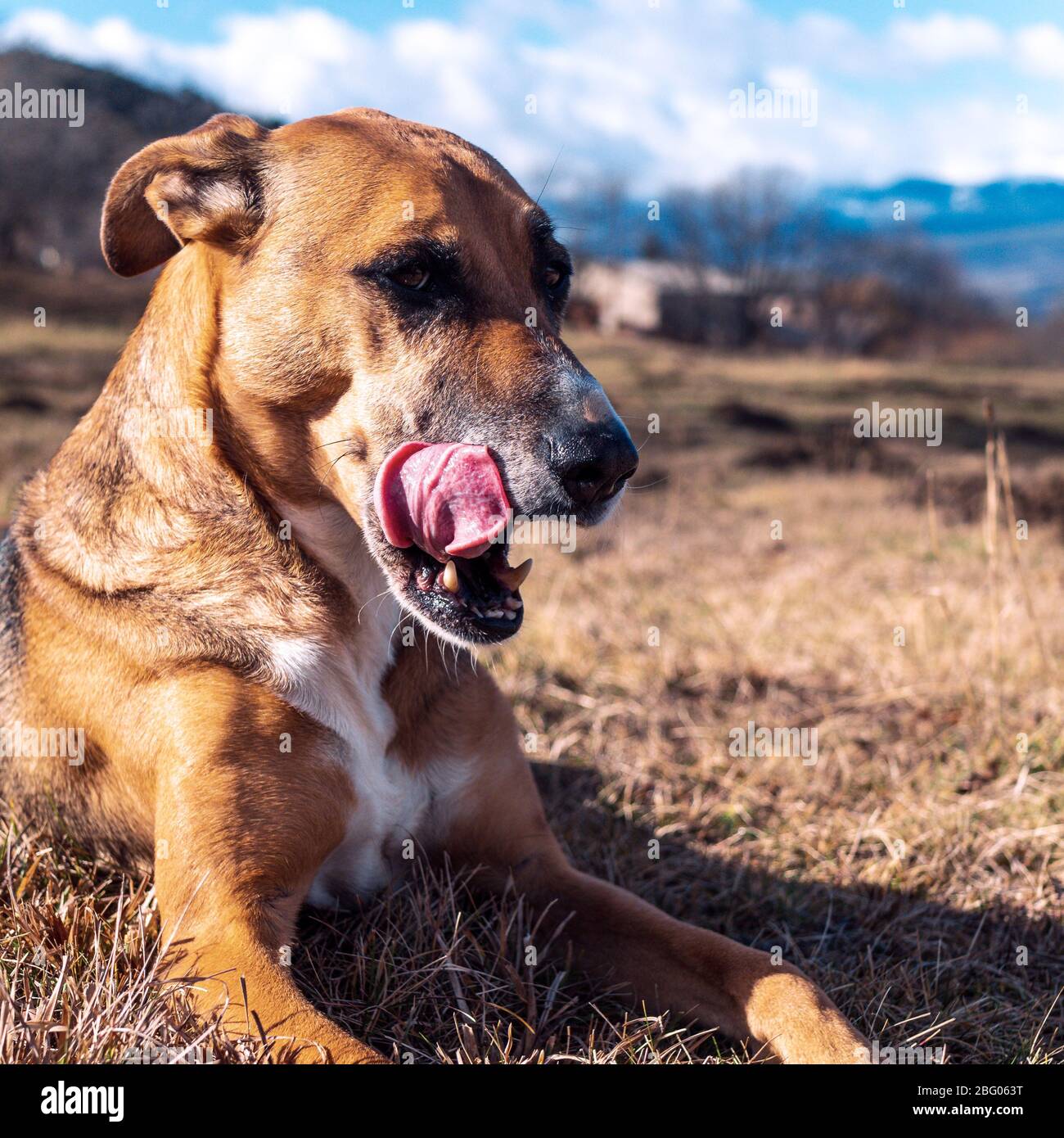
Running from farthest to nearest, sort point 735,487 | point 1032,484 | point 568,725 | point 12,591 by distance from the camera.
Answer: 1. point 735,487
2. point 1032,484
3. point 568,725
4. point 12,591

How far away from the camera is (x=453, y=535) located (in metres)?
2.65

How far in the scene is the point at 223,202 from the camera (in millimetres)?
2840

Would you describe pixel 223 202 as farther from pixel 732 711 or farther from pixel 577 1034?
pixel 732 711

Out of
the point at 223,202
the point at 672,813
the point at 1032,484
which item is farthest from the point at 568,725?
the point at 1032,484

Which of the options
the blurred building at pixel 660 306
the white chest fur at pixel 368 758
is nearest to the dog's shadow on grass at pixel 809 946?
the white chest fur at pixel 368 758

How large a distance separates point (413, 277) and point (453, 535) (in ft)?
2.24

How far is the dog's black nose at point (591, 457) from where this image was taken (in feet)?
8.35

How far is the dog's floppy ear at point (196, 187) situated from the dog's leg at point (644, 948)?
167 centimetres

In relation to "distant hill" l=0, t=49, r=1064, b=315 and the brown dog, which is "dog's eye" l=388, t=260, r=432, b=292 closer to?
the brown dog

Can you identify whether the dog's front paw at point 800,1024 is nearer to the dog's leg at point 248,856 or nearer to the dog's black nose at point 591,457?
the dog's leg at point 248,856

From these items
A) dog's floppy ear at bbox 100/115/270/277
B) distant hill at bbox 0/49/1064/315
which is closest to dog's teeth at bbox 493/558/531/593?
dog's floppy ear at bbox 100/115/270/277

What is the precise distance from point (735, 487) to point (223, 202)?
9.51 meters

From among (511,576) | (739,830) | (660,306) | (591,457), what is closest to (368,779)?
(511,576)

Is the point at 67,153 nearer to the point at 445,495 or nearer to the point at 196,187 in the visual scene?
the point at 196,187
